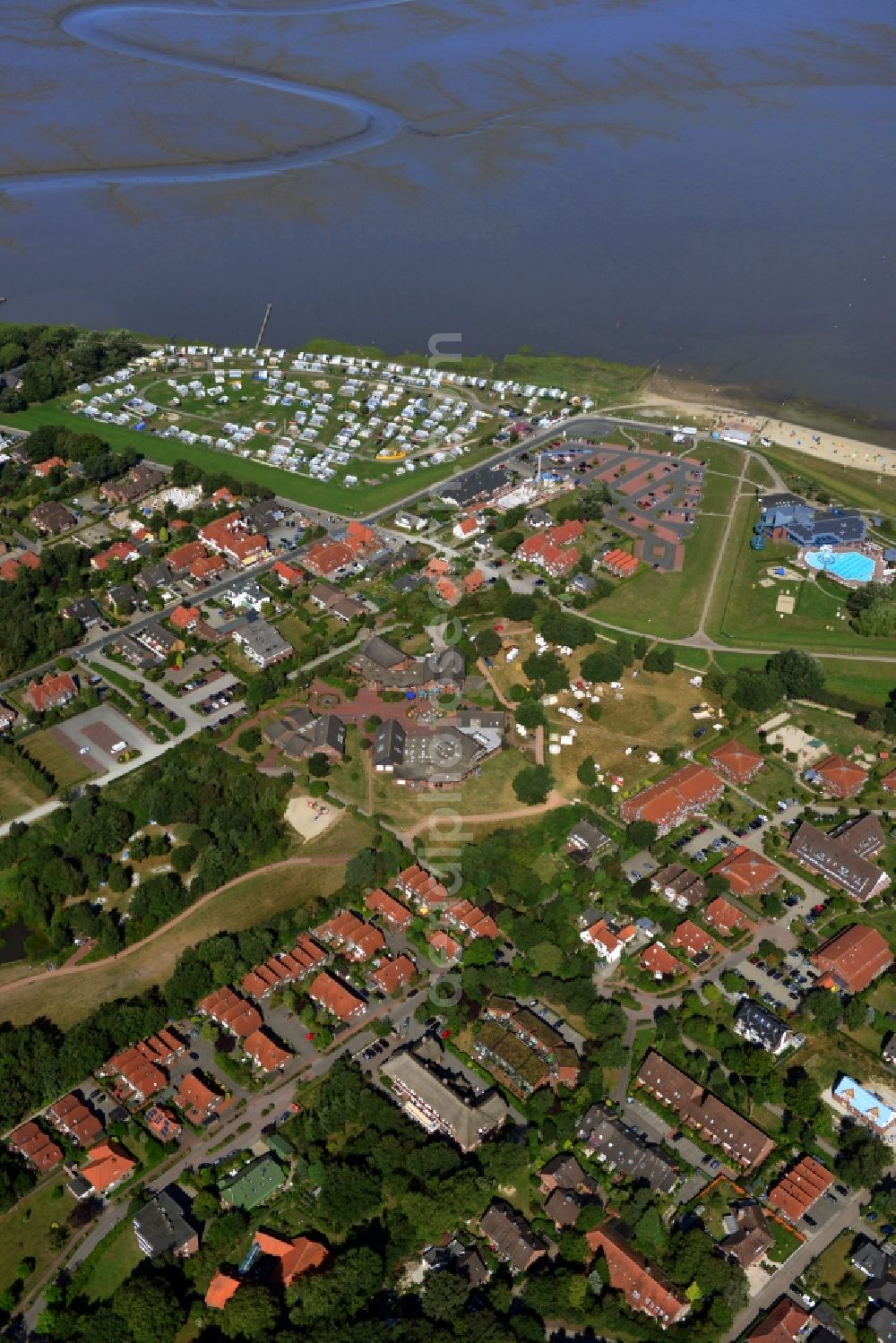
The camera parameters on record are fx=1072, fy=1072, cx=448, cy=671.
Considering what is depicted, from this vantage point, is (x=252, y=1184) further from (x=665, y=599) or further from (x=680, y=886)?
(x=665, y=599)

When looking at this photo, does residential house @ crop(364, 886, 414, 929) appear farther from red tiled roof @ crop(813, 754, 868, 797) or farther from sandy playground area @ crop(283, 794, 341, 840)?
red tiled roof @ crop(813, 754, 868, 797)

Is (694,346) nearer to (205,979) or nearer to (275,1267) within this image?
(205,979)

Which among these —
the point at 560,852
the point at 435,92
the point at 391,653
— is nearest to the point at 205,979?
the point at 560,852

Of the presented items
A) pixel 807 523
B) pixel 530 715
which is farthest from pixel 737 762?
pixel 807 523

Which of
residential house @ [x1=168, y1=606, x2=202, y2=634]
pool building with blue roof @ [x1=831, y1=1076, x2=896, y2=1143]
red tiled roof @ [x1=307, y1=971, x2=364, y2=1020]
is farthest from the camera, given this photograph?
residential house @ [x1=168, y1=606, x2=202, y2=634]

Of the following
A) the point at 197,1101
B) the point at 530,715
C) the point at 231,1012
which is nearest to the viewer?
the point at 197,1101

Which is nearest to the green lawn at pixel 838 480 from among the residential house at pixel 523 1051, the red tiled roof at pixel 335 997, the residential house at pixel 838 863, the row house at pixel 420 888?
the residential house at pixel 838 863

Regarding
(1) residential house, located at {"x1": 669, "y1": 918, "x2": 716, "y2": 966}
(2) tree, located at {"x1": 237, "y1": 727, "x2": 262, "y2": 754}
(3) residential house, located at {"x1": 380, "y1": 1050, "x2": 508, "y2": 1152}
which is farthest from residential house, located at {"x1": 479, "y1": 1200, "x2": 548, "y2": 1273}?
(2) tree, located at {"x1": 237, "y1": 727, "x2": 262, "y2": 754}

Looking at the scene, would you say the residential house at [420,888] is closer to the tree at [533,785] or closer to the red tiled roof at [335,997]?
the red tiled roof at [335,997]
